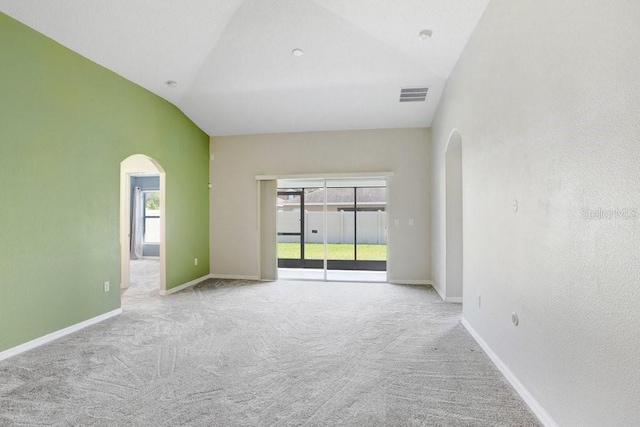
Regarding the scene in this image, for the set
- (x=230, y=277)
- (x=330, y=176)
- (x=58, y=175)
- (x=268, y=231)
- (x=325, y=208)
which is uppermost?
(x=330, y=176)

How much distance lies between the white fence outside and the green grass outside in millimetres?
108

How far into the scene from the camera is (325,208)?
6.34 m

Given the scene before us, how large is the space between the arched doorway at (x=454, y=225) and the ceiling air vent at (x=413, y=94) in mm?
1005

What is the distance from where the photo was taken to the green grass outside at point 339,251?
6.79 metres

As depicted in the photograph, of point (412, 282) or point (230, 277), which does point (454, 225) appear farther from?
point (230, 277)

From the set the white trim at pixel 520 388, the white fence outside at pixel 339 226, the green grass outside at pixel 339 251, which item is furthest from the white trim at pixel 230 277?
the white trim at pixel 520 388

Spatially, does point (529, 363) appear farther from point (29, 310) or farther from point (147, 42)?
point (147, 42)

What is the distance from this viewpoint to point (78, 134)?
3.67m

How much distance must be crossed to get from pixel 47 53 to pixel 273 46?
2377mm

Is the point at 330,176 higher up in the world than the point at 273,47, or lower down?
lower down

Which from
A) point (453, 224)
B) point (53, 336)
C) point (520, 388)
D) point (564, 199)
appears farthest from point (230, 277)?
point (564, 199)

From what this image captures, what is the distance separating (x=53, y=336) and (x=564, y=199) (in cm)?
464

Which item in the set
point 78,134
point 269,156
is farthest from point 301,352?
point 269,156

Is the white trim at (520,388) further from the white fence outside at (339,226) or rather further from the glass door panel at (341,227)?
the glass door panel at (341,227)
